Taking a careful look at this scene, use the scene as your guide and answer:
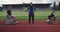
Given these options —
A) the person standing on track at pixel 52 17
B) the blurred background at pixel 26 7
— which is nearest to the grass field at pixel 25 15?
the blurred background at pixel 26 7

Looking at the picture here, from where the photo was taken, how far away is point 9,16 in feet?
33.9

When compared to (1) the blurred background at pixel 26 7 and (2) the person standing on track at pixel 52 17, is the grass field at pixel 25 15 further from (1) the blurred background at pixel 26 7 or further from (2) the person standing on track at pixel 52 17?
(2) the person standing on track at pixel 52 17

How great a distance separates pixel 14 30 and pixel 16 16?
7.97 feet

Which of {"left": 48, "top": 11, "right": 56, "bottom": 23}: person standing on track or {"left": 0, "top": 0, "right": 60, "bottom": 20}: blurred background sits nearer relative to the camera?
{"left": 48, "top": 11, "right": 56, "bottom": 23}: person standing on track

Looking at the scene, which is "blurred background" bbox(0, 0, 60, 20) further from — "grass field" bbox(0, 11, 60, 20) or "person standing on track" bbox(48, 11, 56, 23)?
"person standing on track" bbox(48, 11, 56, 23)

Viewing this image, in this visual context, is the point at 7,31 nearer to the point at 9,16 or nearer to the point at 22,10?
the point at 9,16

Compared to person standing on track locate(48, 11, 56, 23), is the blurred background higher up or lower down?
higher up

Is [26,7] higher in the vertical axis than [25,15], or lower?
higher

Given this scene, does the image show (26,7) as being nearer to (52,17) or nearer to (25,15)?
(25,15)

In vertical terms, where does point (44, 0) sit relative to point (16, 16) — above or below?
above

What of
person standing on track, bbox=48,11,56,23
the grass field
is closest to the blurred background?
the grass field

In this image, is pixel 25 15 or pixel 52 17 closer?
pixel 52 17

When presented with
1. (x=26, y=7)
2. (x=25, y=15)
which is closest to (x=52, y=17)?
(x=26, y=7)

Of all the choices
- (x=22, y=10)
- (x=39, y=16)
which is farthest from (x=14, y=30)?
(x=39, y=16)
